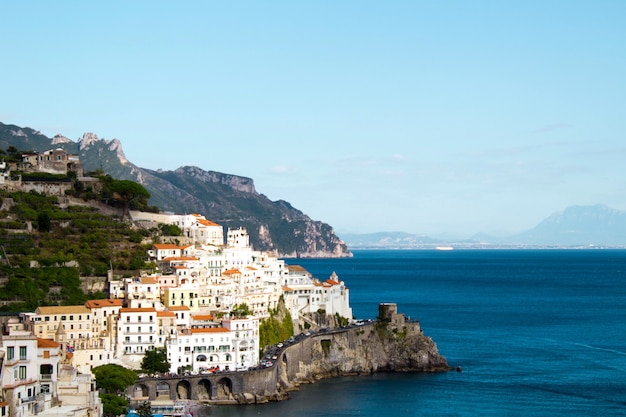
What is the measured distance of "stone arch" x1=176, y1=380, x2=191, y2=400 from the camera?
73.7m

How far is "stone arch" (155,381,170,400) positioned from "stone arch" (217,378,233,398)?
14.2ft

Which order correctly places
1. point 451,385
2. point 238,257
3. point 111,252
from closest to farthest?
point 451,385 → point 111,252 → point 238,257

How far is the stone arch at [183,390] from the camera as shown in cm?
7369

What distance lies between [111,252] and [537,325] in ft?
204

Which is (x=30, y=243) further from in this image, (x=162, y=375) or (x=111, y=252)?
(x=162, y=375)

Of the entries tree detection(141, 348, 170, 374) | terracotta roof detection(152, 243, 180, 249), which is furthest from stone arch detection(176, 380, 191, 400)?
terracotta roof detection(152, 243, 180, 249)

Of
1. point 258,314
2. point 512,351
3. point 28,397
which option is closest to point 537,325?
point 512,351

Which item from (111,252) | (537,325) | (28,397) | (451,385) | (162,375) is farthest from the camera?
(537,325)

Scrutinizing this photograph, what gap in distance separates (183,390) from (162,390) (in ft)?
6.29

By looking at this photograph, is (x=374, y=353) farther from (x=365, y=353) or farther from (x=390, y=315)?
(x=390, y=315)

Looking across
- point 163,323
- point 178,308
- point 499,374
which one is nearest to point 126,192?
point 178,308

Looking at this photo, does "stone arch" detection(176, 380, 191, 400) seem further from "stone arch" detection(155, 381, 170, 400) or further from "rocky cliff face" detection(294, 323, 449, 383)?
"rocky cliff face" detection(294, 323, 449, 383)

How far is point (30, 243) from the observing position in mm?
89438

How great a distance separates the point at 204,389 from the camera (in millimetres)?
75188
